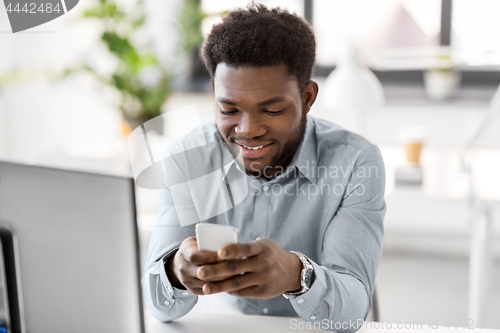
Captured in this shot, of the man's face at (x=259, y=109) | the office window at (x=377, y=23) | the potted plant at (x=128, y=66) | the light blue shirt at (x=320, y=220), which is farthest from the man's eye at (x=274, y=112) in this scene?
the office window at (x=377, y=23)

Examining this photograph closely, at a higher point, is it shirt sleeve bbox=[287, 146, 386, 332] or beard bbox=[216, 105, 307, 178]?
beard bbox=[216, 105, 307, 178]

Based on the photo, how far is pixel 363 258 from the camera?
3.40 feet

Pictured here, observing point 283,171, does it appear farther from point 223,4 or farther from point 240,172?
point 223,4

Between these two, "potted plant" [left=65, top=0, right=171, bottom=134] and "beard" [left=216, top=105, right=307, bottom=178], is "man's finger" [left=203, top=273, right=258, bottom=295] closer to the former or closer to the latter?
"beard" [left=216, top=105, right=307, bottom=178]

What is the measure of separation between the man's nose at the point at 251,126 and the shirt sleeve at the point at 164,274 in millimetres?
228

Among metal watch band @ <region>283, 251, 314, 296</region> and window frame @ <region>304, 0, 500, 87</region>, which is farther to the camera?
window frame @ <region>304, 0, 500, 87</region>

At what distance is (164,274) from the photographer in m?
0.94

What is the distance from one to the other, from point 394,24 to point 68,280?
3004 mm

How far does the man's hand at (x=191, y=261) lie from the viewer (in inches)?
30.3

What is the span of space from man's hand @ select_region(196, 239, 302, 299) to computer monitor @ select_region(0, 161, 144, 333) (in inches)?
4.6

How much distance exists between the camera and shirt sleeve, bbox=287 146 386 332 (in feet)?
3.09

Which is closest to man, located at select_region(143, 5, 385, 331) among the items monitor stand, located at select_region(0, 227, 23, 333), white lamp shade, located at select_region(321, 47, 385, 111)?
monitor stand, located at select_region(0, 227, 23, 333)

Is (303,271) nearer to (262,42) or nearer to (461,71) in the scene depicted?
(262,42)

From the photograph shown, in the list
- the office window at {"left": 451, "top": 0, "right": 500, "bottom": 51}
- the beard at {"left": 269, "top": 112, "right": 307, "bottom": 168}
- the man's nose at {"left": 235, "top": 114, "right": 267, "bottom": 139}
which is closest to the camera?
the man's nose at {"left": 235, "top": 114, "right": 267, "bottom": 139}
